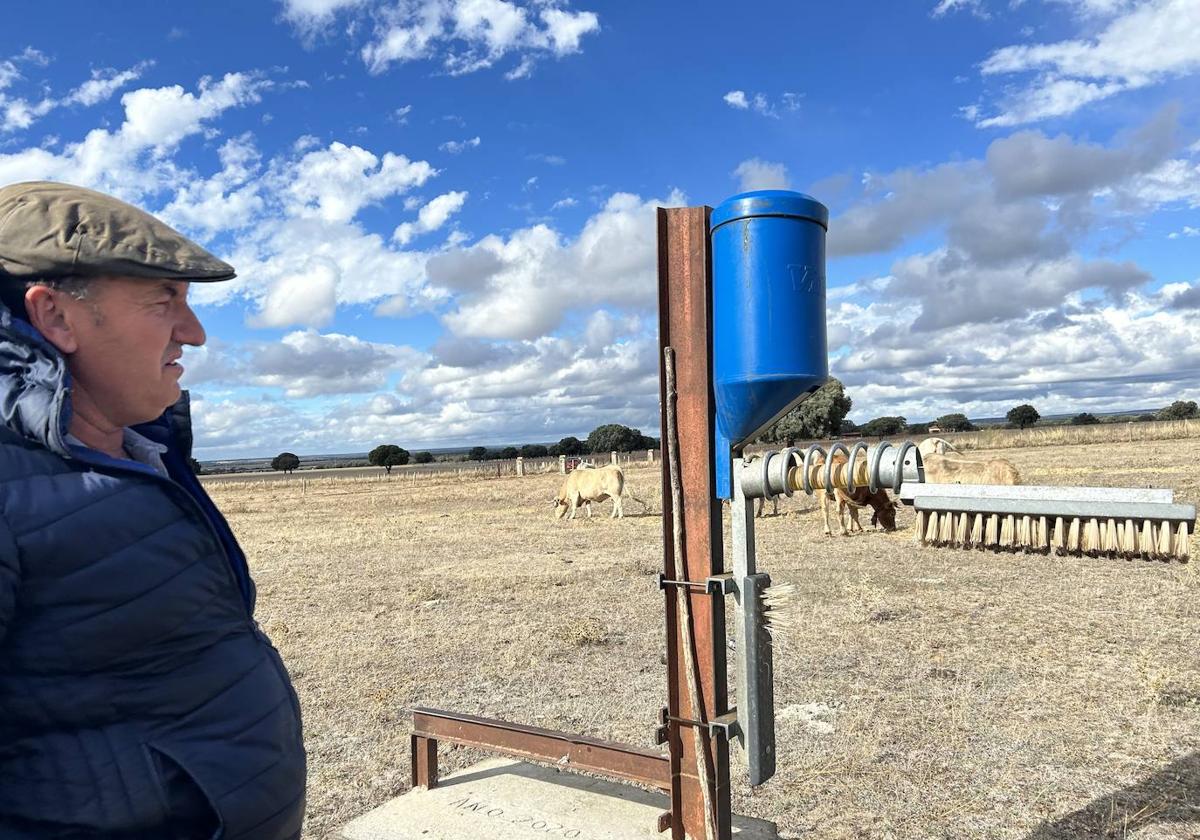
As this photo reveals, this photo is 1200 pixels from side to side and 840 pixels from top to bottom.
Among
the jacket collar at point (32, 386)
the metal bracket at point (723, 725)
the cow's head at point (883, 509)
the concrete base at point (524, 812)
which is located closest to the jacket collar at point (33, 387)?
the jacket collar at point (32, 386)

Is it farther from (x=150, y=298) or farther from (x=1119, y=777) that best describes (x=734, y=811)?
(x=150, y=298)

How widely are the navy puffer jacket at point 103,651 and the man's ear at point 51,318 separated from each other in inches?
0.9

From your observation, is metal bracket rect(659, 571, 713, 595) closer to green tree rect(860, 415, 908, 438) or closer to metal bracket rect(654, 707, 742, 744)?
metal bracket rect(654, 707, 742, 744)

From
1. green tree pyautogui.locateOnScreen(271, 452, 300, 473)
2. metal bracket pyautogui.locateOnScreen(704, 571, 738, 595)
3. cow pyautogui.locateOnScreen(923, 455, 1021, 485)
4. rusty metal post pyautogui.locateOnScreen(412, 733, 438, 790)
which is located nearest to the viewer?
metal bracket pyautogui.locateOnScreen(704, 571, 738, 595)

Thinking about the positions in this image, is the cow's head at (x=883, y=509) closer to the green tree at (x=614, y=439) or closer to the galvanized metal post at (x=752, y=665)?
the galvanized metal post at (x=752, y=665)

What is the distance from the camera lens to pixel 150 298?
1348 mm

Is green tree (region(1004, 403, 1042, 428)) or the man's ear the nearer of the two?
the man's ear

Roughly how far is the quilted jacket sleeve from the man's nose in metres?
0.42

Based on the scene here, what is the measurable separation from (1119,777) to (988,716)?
33.6 inches

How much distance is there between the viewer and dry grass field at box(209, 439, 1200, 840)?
→ 12.3 ft

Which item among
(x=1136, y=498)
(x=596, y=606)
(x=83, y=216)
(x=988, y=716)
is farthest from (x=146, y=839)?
(x=596, y=606)

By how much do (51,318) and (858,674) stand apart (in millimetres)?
5320

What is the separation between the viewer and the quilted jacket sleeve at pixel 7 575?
1106 mm

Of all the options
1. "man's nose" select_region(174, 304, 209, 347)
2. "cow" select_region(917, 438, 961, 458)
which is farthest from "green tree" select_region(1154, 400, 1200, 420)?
"man's nose" select_region(174, 304, 209, 347)
